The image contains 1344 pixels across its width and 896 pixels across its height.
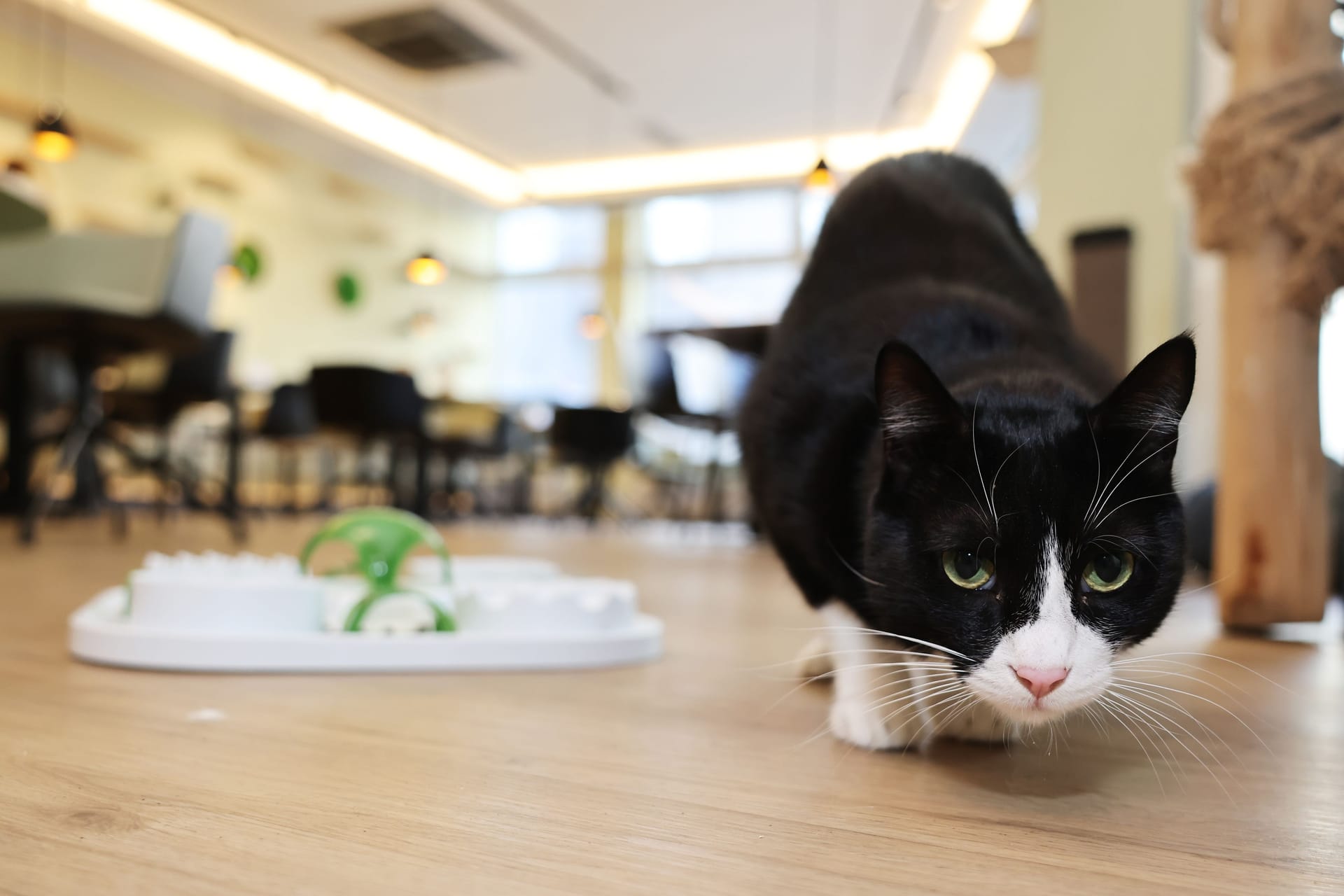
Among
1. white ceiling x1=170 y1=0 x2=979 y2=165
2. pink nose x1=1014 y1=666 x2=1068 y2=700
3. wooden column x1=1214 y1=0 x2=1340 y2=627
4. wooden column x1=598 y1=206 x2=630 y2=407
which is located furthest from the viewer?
wooden column x1=598 y1=206 x2=630 y2=407

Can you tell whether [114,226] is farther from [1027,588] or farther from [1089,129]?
[1027,588]

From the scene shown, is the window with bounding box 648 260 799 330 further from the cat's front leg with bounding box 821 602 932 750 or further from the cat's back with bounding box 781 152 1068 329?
the cat's front leg with bounding box 821 602 932 750

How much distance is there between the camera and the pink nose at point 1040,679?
0.65 meters

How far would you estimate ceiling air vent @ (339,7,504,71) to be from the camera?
19.2 ft

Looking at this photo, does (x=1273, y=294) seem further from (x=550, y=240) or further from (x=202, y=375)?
(x=550, y=240)

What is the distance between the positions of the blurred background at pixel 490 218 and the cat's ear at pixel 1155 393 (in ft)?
1.97

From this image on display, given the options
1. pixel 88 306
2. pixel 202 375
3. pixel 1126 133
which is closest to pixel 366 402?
pixel 202 375

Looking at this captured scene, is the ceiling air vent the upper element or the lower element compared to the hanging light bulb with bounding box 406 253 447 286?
upper

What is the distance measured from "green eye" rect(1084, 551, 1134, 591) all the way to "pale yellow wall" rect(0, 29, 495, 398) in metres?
5.94

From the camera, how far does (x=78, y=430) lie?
2881 mm

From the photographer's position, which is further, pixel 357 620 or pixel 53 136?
pixel 53 136

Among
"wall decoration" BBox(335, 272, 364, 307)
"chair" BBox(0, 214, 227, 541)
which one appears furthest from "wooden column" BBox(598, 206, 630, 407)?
"chair" BBox(0, 214, 227, 541)

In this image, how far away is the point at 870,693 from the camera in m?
0.86

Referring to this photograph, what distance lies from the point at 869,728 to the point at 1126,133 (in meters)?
2.73
